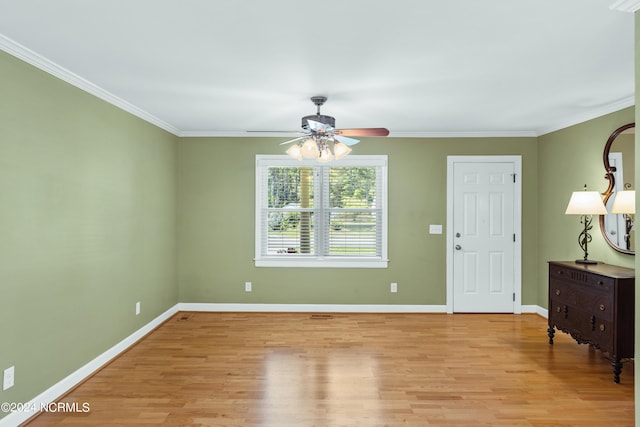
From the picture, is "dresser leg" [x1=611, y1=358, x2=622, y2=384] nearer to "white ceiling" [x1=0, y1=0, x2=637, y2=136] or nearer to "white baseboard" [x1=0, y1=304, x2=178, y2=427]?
"white ceiling" [x1=0, y1=0, x2=637, y2=136]

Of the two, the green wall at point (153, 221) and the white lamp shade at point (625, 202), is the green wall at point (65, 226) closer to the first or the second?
the green wall at point (153, 221)

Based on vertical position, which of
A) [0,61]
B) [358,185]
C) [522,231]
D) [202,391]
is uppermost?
[0,61]

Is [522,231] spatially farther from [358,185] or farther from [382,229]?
[358,185]

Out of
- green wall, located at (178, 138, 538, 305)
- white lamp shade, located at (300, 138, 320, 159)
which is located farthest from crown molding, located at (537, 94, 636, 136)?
white lamp shade, located at (300, 138, 320, 159)

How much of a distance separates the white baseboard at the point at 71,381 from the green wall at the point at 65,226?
59mm

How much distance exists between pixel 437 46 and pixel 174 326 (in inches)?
160

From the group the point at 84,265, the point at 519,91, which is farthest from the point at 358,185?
the point at 84,265

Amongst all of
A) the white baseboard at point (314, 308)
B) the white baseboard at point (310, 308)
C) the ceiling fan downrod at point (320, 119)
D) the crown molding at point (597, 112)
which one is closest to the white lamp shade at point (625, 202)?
the crown molding at point (597, 112)

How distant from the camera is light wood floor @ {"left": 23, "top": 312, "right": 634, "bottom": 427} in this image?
8.71 ft

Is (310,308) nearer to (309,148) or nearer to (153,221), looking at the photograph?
(153,221)

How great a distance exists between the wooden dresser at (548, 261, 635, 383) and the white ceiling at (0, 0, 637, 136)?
5.27 ft

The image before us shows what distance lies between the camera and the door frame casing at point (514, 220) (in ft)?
16.9

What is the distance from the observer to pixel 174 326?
15.2ft

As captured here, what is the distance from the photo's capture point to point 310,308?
524 cm
